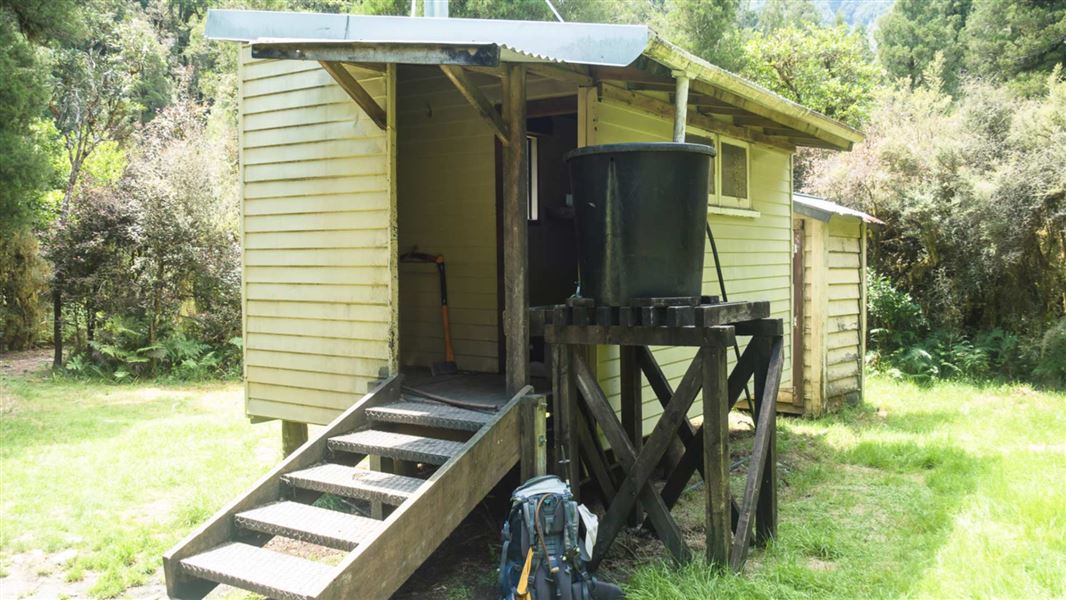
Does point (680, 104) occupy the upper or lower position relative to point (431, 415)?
upper

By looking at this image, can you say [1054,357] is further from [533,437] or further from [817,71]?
[817,71]

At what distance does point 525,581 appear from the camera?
11.2 feet

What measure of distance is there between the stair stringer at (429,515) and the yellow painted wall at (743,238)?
127cm

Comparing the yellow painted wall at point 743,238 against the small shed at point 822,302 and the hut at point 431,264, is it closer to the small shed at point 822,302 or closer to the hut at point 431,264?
the hut at point 431,264

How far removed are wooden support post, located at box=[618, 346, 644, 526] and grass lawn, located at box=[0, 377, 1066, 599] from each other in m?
0.66

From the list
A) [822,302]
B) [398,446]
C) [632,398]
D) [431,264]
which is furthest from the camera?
[822,302]

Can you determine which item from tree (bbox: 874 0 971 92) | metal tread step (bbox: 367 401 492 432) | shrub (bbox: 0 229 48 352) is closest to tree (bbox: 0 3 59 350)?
shrub (bbox: 0 229 48 352)

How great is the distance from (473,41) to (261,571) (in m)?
2.77

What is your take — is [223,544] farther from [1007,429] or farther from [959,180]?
[959,180]

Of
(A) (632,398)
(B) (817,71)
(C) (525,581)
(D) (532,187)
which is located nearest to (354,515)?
(C) (525,581)

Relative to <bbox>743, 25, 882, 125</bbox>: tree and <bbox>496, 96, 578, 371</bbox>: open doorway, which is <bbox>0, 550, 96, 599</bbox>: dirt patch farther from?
<bbox>743, 25, 882, 125</bbox>: tree

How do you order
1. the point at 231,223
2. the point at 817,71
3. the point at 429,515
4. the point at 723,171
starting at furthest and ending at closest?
the point at 817,71 < the point at 231,223 < the point at 723,171 < the point at 429,515

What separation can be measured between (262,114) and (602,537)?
148 inches

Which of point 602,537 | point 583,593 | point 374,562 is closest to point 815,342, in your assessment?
point 602,537
